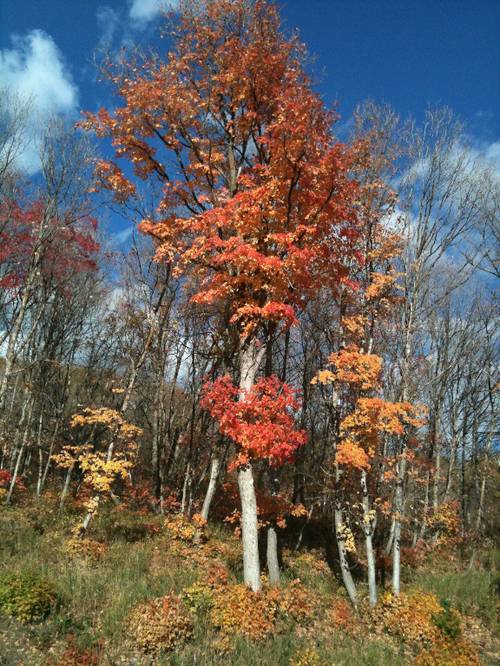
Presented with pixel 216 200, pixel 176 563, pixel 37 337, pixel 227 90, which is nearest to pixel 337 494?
pixel 176 563

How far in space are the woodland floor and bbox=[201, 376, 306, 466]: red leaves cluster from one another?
2726 mm

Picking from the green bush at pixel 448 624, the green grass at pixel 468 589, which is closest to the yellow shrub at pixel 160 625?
the green bush at pixel 448 624

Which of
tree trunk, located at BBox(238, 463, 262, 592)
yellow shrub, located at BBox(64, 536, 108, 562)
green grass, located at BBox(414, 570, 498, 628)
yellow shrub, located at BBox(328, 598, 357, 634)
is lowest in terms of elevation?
green grass, located at BBox(414, 570, 498, 628)

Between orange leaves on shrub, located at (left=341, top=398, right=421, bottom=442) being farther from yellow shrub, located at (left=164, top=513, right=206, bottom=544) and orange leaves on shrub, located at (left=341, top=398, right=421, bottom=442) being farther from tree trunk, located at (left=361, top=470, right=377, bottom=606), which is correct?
yellow shrub, located at (left=164, top=513, right=206, bottom=544)

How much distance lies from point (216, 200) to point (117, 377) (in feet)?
39.5

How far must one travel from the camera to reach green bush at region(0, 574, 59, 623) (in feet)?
21.8

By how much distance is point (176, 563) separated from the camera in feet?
33.9

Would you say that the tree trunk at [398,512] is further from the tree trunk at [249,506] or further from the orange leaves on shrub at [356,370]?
the tree trunk at [249,506]

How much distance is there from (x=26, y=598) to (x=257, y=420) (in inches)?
201

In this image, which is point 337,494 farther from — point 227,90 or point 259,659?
point 227,90

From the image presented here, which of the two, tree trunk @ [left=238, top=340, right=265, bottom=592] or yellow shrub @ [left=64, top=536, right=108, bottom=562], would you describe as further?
yellow shrub @ [left=64, top=536, right=108, bottom=562]

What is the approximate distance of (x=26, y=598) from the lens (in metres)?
6.78

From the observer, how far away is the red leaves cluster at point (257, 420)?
340 inches

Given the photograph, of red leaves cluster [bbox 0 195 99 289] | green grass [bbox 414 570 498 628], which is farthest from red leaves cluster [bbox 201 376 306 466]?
red leaves cluster [bbox 0 195 99 289]
